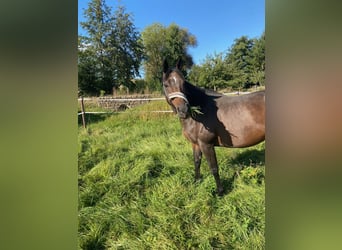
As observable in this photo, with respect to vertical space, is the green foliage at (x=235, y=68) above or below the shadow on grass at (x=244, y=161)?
above

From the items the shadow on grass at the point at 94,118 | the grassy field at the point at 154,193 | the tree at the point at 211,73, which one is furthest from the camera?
the shadow on grass at the point at 94,118

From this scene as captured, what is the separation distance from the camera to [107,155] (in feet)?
5.46

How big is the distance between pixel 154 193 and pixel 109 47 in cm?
101

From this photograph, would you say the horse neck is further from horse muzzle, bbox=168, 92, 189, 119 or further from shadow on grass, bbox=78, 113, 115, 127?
shadow on grass, bbox=78, 113, 115, 127

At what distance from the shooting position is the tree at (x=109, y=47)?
1.08 m

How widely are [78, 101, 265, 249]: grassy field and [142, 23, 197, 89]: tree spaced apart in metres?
0.27

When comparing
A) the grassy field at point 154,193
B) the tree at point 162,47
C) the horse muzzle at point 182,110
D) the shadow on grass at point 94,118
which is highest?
the tree at point 162,47

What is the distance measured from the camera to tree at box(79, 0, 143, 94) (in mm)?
1079

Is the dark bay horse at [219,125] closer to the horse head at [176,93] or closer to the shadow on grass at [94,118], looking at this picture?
the horse head at [176,93]

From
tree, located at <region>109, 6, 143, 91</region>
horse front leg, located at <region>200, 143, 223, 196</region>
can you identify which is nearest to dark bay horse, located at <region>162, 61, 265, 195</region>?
horse front leg, located at <region>200, 143, 223, 196</region>

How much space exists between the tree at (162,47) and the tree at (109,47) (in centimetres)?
7

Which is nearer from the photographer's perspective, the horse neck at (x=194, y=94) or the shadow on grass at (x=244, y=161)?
the horse neck at (x=194, y=94)

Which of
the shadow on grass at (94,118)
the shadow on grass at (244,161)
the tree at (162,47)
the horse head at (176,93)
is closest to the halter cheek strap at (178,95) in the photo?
the horse head at (176,93)
